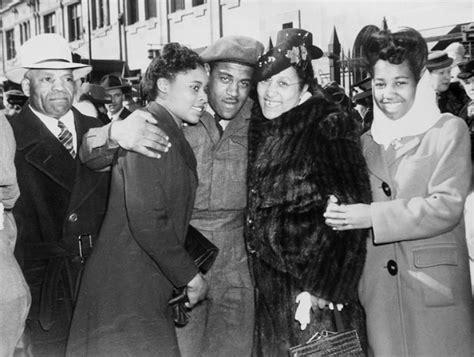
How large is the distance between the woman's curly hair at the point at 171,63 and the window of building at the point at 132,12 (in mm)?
4920

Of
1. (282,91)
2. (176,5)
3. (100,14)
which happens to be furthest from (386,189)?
(176,5)

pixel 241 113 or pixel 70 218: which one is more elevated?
pixel 241 113

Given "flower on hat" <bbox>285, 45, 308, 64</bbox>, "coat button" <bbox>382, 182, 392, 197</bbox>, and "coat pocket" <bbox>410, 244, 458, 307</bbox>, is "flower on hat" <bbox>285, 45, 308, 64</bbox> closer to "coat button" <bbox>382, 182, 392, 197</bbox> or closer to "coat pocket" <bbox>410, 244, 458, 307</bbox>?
"coat button" <bbox>382, 182, 392, 197</bbox>

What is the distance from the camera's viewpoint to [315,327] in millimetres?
2535

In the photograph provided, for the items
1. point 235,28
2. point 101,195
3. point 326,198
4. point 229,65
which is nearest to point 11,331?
point 101,195

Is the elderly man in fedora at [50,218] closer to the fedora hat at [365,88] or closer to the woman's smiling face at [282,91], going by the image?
the woman's smiling face at [282,91]

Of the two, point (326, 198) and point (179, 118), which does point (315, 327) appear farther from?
point (179, 118)

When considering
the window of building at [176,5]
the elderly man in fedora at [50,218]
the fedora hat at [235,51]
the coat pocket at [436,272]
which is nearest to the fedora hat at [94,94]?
the window of building at [176,5]

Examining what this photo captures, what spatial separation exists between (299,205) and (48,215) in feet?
4.29

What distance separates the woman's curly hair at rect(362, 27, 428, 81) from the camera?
253cm

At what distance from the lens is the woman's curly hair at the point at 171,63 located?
2.67 metres

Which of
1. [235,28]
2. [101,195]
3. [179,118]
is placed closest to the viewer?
[179,118]

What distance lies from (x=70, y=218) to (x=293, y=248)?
3.80 feet

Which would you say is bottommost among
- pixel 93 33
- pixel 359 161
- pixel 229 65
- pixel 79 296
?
pixel 79 296
